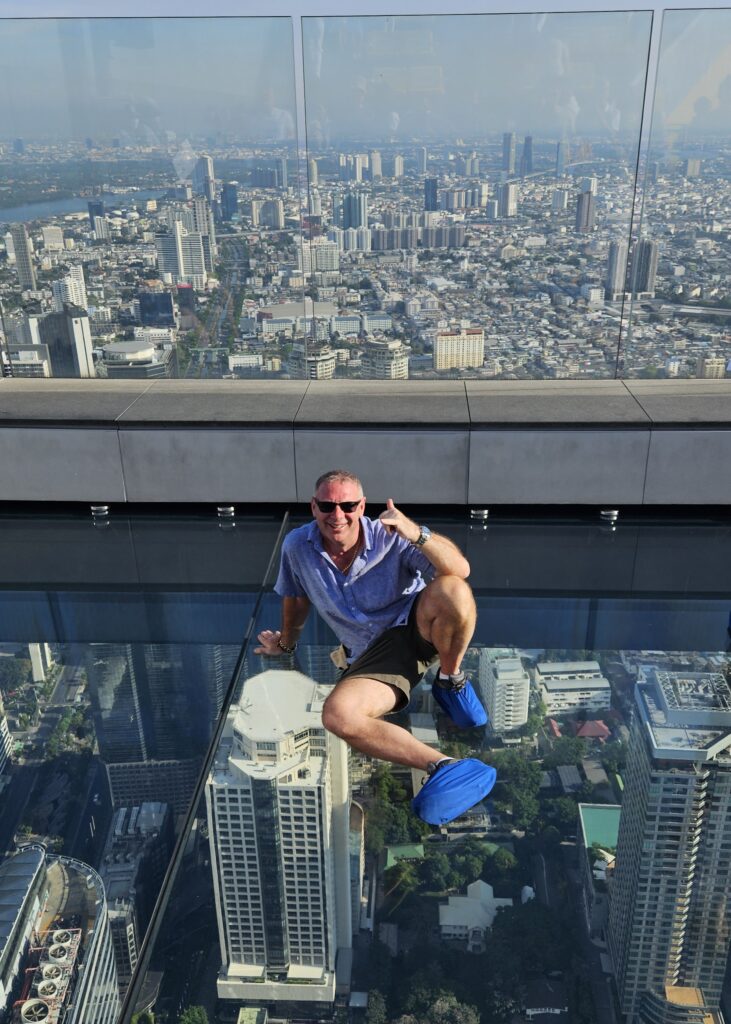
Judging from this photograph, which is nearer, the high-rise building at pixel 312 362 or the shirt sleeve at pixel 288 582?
the shirt sleeve at pixel 288 582

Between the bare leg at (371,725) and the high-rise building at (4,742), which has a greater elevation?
the bare leg at (371,725)

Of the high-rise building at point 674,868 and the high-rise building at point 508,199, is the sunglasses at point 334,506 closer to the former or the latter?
→ the high-rise building at point 674,868

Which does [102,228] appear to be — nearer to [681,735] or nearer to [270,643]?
[270,643]

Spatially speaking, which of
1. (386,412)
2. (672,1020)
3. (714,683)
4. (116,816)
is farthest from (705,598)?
(116,816)

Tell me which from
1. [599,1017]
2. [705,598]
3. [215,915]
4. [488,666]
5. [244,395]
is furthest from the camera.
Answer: [244,395]

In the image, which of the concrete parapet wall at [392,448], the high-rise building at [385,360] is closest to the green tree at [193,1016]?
the concrete parapet wall at [392,448]

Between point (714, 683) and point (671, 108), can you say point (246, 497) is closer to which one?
point (714, 683)

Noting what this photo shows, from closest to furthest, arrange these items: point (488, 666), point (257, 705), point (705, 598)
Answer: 1. point (257, 705)
2. point (488, 666)
3. point (705, 598)
